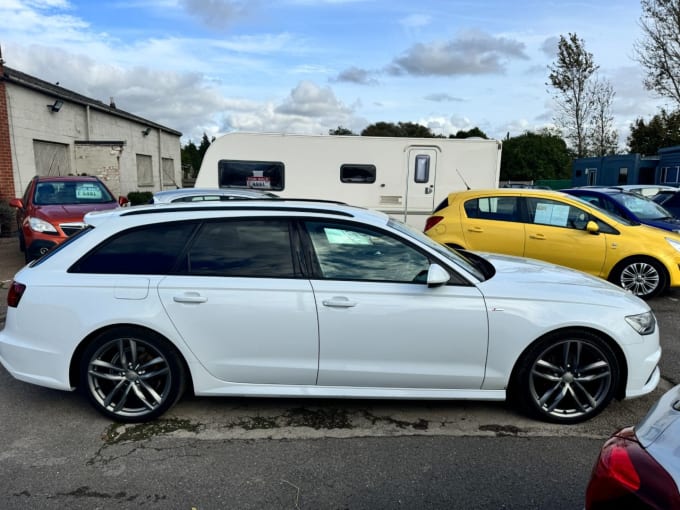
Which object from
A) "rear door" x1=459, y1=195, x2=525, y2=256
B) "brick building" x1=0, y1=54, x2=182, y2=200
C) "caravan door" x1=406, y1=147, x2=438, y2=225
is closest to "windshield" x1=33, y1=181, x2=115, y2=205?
"brick building" x1=0, y1=54, x2=182, y2=200

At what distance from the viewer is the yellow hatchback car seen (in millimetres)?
7246

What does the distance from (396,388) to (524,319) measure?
3.27 feet

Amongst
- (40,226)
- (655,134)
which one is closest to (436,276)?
(40,226)

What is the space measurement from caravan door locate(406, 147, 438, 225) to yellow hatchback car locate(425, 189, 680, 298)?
9.92 feet

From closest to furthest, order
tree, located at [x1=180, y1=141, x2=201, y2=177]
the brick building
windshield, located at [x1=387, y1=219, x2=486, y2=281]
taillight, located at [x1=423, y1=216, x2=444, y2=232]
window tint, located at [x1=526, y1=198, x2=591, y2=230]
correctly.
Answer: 1. windshield, located at [x1=387, y1=219, x2=486, y2=281]
2. window tint, located at [x1=526, y1=198, x2=591, y2=230]
3. taillight, located at [x1=423, y1=216, x2=444, y2=232]
4. the brick building
5. tree, located at [x1=180, y1=141, x2=201, y2=177]

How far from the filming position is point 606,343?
11.6ft

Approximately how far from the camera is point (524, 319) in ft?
11.4

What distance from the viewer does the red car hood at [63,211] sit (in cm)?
830

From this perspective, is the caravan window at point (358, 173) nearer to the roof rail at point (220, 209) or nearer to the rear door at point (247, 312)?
the roof rail at point (220, 209)

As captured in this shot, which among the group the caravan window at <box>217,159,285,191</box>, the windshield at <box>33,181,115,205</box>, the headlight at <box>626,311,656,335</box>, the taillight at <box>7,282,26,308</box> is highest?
the caravan window at <box>217,159,285,191</box>

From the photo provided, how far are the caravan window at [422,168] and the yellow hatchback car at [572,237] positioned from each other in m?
3.04

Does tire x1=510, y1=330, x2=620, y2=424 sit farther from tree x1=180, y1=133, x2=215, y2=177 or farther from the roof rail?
tree x1=180, y1=133, x2=215, y2=177

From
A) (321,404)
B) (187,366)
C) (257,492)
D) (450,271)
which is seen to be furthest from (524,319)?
(187,366)

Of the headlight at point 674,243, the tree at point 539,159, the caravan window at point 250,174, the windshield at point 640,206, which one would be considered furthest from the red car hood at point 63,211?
the tree at point 539,159
